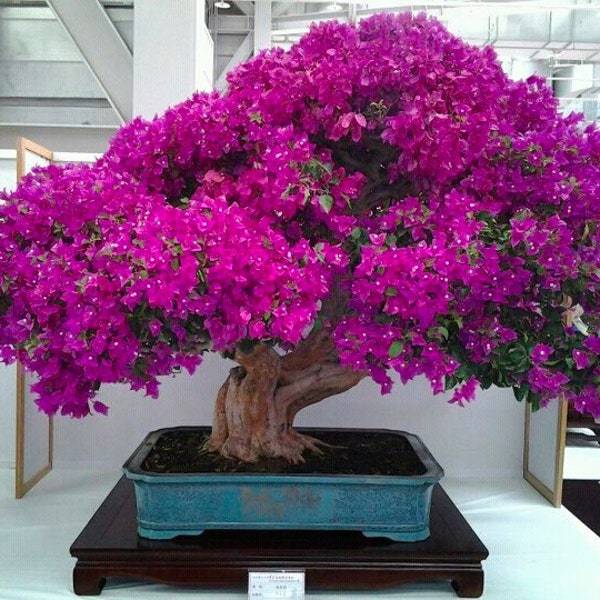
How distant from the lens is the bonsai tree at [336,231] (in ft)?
3.11

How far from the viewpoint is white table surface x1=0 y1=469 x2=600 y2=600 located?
1.20 meters

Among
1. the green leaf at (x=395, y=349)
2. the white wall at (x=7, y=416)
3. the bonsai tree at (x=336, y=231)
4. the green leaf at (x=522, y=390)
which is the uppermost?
the bonsai tree at (x=336, y=231)

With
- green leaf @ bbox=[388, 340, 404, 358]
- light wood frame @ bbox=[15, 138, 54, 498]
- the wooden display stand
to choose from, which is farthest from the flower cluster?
light wood frame @ bbox=[15, 138, 54, 498]

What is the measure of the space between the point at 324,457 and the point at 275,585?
287 millimetres

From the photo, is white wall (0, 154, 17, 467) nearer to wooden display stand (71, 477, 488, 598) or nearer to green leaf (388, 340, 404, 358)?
wooden display stand (71, 477, 488, 598)

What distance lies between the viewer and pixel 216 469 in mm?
1272

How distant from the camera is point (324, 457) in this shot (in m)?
1.37

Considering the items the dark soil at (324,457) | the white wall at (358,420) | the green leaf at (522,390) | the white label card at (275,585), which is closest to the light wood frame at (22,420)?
the white wall at (358,420)

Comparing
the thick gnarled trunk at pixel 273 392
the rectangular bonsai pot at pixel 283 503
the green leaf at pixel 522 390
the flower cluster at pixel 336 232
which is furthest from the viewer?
the thick gnarled trunk at pixel 273 392

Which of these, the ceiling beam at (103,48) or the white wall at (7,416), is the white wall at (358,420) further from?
the ceiling beam at (103,48)

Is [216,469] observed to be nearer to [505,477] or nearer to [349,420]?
[349,420]

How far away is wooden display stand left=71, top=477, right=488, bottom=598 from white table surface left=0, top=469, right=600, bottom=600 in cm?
4

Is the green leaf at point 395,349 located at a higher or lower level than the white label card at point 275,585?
higher

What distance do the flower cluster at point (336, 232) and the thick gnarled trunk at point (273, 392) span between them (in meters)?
0.19
